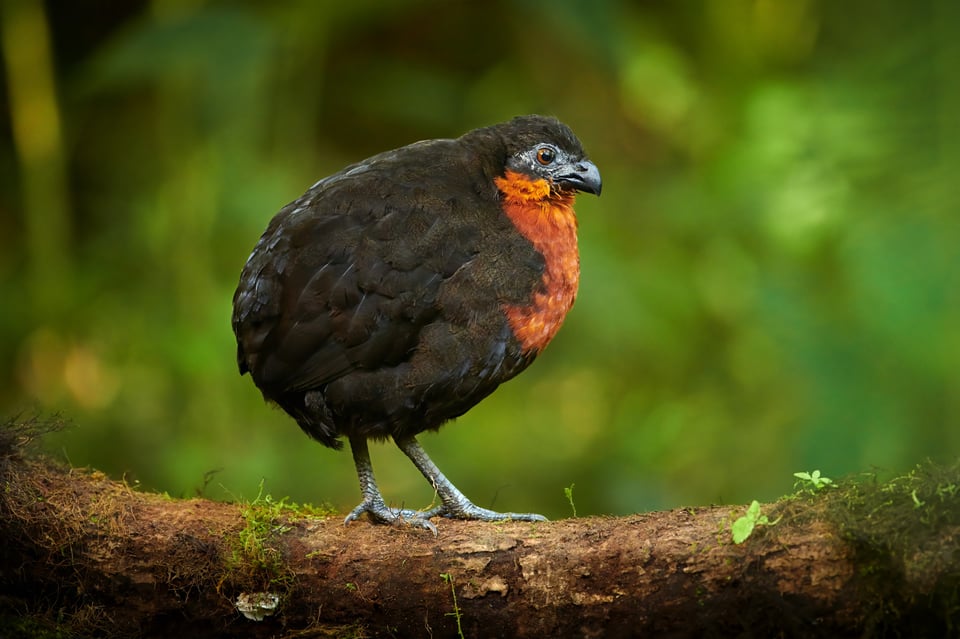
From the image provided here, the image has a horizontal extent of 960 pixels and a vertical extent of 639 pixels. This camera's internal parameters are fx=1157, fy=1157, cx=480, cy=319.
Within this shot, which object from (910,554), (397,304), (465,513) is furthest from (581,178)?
(910,554)

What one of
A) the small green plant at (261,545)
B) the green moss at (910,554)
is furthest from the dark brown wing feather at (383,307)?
the green moss at (910,554)

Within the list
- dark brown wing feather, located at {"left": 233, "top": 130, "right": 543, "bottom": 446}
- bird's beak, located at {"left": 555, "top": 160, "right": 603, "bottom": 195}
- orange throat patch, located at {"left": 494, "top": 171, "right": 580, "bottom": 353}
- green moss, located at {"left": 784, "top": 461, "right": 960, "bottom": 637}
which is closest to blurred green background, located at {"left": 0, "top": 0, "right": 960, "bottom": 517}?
bird's beak, located at {"left": 555, "top": 160, "right": 603, "bottom": 195}

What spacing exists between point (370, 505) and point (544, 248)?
1086mm

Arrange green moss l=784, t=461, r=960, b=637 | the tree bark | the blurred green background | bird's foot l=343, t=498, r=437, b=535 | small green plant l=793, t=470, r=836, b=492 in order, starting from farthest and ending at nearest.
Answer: the blurred green background → bird's foot l=343, t=498, r=437, b=535 → small green plant l=793, t=470, r=836, b=492 → the tree bark → green moss l=784, t=461, r=960, b=637

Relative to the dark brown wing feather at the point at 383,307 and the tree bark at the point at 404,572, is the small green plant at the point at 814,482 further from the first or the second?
the dark brown wing feather at the point at 383,307

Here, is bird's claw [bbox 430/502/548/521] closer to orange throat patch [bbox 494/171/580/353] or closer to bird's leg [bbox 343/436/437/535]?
bird's leg [bbox 343/436/437/535]

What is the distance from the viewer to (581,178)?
170 inches

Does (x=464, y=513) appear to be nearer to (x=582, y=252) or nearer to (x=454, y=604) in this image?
(x=454, y=604)

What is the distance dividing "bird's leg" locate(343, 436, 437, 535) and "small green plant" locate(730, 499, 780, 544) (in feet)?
3.60

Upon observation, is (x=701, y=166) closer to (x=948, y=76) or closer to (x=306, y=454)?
(x=948, y=76)

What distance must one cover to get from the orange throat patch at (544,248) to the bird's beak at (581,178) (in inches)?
2.0

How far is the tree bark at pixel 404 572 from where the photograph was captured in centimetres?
280

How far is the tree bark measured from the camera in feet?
9.20

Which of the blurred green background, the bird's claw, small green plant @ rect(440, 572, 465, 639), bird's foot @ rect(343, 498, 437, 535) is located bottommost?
small green plant @ rect(440, 572, 465, 639)
